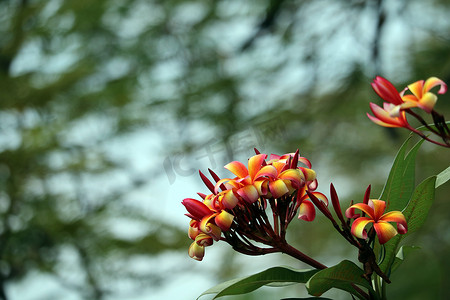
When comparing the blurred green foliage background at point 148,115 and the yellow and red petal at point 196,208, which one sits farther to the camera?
the blurred green foliage background at point 148,115

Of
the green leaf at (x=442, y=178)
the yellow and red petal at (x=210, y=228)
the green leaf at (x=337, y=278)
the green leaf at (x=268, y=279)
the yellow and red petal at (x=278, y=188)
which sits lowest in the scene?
the green leaf at (x=337, y=278)

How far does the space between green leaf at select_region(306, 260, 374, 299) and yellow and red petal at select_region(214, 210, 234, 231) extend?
3.1 inches

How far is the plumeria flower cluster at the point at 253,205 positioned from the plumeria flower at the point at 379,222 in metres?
0.05

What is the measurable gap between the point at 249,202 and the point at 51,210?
3.61m

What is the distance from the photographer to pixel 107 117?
4.34 meters

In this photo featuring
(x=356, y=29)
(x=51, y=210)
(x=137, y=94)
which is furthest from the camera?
(x=137, y=94)

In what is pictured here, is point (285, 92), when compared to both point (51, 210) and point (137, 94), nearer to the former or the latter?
point (137, 94)

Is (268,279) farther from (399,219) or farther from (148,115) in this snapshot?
(148,115)

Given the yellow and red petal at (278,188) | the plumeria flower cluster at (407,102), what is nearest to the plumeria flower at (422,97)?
the plumeria flower cluster at (407,102)

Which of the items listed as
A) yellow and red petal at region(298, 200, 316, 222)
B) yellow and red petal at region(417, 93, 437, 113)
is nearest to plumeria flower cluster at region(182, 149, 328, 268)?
yellow and red petal at region(298, 200, 316, 222)

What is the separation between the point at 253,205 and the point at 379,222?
106 millimetres

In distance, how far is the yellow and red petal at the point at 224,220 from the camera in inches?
17.0

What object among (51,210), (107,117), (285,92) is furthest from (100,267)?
(285,92)

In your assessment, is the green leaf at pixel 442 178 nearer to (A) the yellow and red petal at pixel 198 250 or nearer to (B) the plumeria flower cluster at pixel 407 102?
(B) the plumeria flower cluster at pixel 407 102
